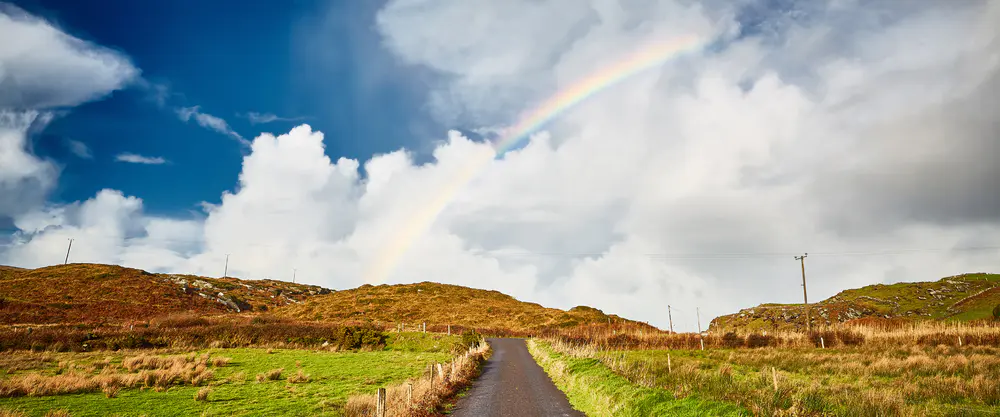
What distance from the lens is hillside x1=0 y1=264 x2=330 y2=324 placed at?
75812mm

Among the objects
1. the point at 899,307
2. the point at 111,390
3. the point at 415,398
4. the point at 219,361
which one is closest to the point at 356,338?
the point at 219,361

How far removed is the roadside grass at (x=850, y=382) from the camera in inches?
722

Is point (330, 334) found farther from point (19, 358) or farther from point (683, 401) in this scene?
point (683, 401)

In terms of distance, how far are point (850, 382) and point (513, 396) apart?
70.2 feet

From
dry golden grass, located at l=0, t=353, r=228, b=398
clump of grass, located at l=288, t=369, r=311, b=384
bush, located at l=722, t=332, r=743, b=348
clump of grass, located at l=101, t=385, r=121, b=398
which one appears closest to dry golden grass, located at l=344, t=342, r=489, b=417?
clump of grass, located at l=288, t=369, r=311, b=384

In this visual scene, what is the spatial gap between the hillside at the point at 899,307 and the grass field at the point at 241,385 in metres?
77.3

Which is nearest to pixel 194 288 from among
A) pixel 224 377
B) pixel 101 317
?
pixel 101 317

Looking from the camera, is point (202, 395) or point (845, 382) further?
point (845, 382)

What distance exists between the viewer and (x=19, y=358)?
37.9m

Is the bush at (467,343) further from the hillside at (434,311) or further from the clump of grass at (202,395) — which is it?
the hillside at (434,311)

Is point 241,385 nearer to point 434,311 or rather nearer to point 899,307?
point 434,311

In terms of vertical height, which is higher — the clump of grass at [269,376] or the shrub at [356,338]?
the shrub at [356,338]

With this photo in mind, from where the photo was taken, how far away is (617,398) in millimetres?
19094

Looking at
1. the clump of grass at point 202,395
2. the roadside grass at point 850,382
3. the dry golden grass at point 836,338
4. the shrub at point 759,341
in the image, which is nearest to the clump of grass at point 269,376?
the clump of grass at point 202,395
